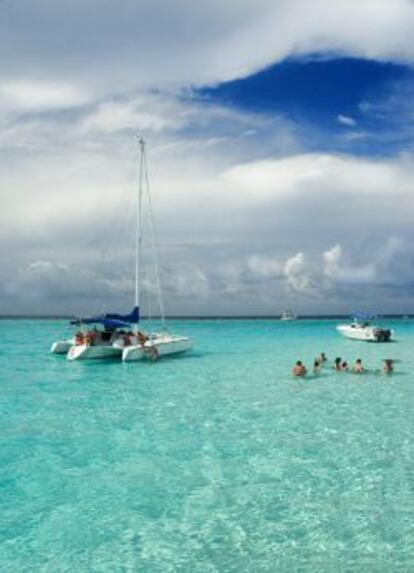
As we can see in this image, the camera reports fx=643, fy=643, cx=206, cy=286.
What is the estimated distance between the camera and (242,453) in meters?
15.7

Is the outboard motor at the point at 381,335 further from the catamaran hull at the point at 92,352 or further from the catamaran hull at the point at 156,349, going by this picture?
the catamaran hull at the point at 92,352

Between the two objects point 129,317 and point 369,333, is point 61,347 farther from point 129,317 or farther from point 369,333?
point 369,333

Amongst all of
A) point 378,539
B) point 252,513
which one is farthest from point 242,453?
point 378,539

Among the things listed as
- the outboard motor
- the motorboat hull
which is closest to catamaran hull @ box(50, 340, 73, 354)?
the motorboat hull

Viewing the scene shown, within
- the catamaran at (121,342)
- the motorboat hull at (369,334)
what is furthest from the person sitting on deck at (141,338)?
the motorboat hull at (369,334)

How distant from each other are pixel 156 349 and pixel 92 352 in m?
3.94

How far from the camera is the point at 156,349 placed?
39438mm

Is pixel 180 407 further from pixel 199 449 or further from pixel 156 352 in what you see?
pixel 156 352

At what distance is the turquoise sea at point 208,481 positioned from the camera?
9.72m

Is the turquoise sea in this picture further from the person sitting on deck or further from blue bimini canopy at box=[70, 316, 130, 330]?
blue bimini canopy at box=[70, 316, 130, 330]

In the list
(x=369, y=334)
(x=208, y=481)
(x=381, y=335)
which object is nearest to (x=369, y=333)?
(x=369, y=334)

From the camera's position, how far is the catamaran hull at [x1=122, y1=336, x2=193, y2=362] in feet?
125

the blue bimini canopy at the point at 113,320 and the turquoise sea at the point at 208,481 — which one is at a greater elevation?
the blue bimini canopy at the point at 113,320

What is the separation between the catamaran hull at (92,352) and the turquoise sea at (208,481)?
39.6 ft
